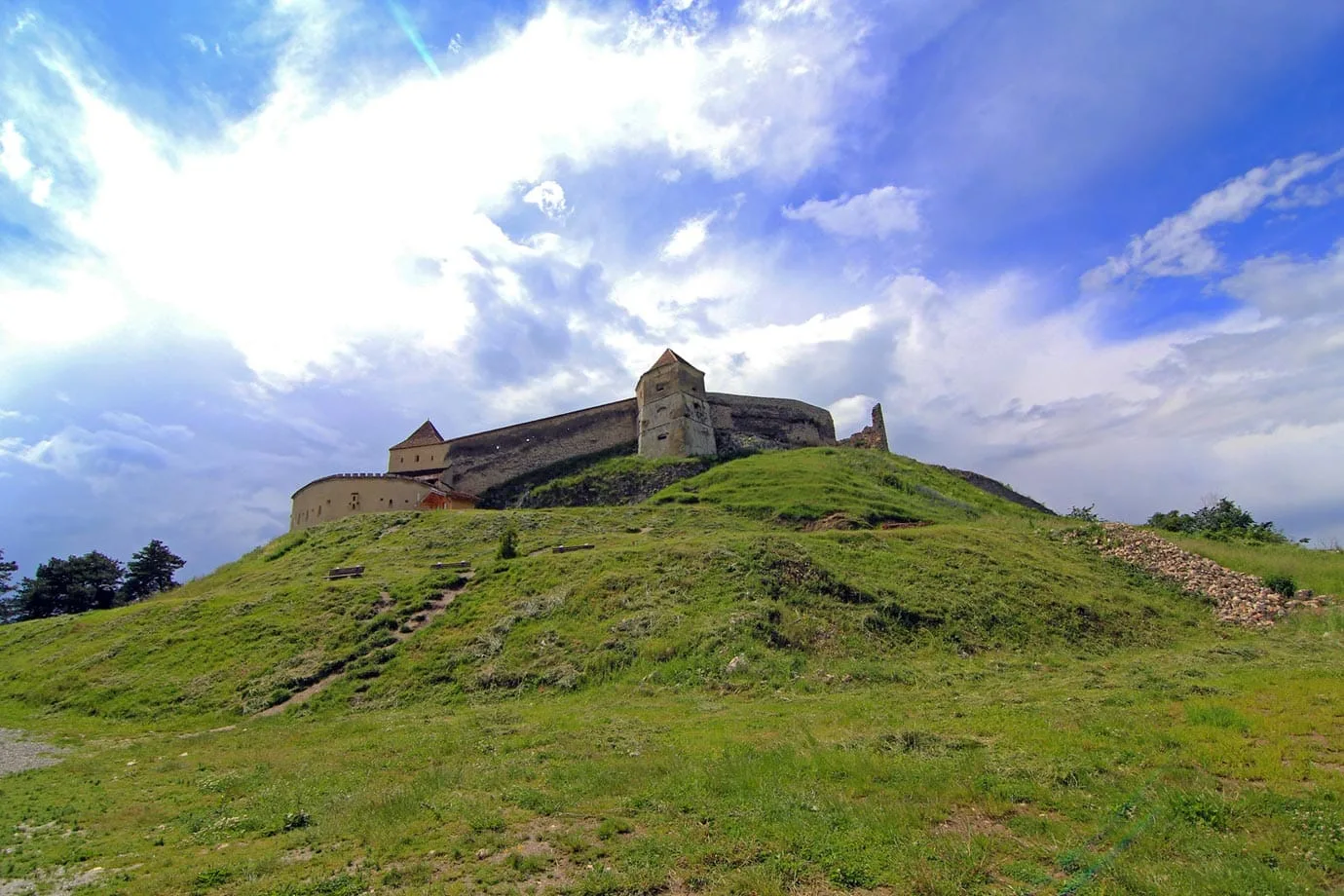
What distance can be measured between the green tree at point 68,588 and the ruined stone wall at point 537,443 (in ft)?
75.7

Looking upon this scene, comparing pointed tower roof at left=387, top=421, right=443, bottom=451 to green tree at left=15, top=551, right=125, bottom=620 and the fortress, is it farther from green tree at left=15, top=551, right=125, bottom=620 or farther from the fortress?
green tree at left=15, top=551, right=125, bottom=620

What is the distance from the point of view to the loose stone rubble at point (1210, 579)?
24422mm

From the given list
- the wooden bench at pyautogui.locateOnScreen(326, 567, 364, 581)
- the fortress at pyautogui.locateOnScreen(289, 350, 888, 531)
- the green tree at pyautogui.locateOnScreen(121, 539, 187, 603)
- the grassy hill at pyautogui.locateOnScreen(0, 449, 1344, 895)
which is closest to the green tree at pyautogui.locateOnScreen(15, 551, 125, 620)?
the green tree at pyautogui.locateOnScreen(121, 539, 187, 603)

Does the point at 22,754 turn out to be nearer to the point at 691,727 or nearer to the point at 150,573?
the point at 691,727

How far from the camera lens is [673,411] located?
168 feet

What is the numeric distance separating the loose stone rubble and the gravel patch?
32447mm

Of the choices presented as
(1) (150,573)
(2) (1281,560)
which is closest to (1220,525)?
(2) (1281,560)

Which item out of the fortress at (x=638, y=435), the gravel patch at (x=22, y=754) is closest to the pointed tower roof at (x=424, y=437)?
the fortress at (x=638, y=435)

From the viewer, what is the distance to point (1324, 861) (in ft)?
19.2

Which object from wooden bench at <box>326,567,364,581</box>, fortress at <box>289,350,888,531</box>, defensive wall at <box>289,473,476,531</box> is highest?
fortress at <box>289,350,888,531</box>

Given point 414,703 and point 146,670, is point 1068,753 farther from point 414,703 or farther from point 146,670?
point 146,670

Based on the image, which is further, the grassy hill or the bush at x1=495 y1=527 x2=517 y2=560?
the bush at x1=495 y1=527 x2=517 y2=560

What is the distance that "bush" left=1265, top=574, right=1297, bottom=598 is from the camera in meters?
26.2

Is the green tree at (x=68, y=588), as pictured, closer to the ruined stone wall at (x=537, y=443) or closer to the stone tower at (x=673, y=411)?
the ruined stone wall at (x=537, y=443)
